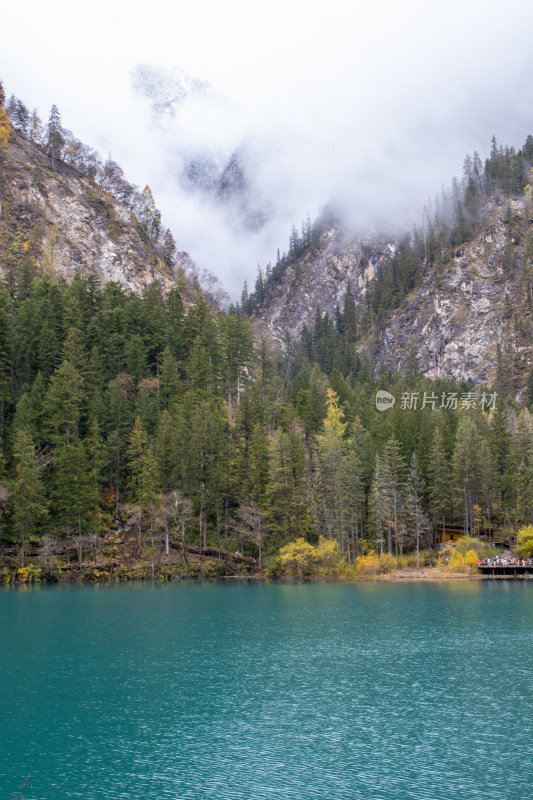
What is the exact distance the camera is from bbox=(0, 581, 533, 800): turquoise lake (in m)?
20.7

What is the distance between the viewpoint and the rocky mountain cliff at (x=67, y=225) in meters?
138

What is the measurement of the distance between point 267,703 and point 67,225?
13819 cm

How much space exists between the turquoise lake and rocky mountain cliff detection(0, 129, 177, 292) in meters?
100.0

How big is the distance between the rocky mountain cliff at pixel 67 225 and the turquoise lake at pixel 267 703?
9997 centimetres

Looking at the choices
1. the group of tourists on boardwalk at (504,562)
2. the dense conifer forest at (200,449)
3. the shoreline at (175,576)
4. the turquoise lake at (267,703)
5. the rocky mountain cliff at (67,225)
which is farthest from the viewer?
the rocky mountain cliff at (67,225)

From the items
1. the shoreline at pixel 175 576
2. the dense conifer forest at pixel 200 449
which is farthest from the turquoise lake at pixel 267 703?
the dense conifer forest at pixel 200 449

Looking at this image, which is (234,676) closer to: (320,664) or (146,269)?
(320,664)

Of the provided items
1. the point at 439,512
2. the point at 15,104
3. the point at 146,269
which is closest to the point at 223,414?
the point at 439,512

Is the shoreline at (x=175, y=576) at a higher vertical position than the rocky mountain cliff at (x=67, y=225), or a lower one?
lower

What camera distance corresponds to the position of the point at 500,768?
835 inches

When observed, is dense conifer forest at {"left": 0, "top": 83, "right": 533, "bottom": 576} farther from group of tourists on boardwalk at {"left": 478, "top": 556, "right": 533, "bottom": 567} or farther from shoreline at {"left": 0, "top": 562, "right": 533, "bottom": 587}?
group of tourists on boardwalk at {"left": 478, "top": 556, "right": 533, "bottom": 567}

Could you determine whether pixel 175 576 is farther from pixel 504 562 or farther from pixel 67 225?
pixel 67 225

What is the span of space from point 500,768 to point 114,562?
2513 inches

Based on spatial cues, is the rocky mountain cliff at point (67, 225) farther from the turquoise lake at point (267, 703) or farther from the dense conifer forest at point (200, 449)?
the turquoise lake at point (267, 703)
